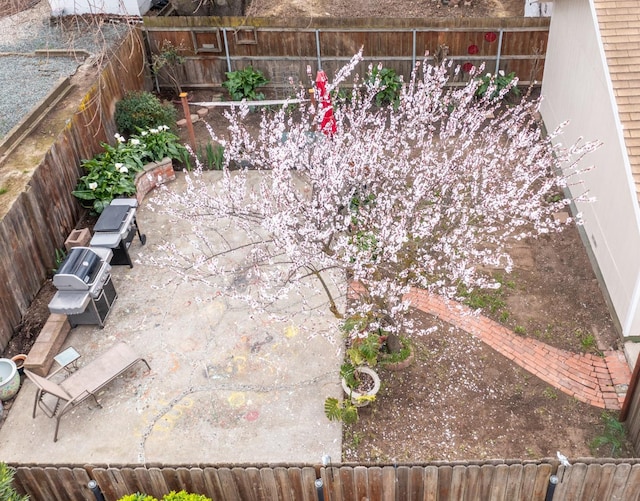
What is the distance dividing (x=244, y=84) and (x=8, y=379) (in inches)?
330

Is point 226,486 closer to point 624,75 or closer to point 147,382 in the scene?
point 147,382

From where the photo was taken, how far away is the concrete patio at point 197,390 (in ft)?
23.1

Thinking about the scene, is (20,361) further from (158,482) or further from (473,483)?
(473,483)

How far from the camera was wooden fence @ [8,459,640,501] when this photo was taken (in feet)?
17.0

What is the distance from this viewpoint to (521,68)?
13625 millimetres

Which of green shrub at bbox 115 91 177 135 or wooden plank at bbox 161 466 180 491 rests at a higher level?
green shrub at bbox 115 91 177 135

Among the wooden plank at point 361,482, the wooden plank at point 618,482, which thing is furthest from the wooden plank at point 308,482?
the wooden plank at point 618,482

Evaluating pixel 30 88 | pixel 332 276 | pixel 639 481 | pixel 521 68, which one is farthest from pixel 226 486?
pixel 521 68

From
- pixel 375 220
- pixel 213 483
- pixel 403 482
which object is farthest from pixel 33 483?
pixel 375 220

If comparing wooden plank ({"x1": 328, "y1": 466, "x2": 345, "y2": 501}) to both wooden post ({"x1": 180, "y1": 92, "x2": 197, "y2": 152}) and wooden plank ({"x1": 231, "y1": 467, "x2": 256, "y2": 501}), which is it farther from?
wooden post ({"x1": 180, "y1": 92, "x2": 197, "y2": 152})

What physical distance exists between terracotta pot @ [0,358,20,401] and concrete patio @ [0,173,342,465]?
0.14m

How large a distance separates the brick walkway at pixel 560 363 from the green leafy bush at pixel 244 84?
7360mm

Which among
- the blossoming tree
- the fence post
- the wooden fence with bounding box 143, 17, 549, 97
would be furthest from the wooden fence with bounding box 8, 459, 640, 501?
the wooden fence with bounding box 143, 17, 549, 97

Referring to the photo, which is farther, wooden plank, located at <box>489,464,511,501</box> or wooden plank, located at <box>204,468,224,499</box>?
wooden plank, located at <box>204,468,224,499</box>
